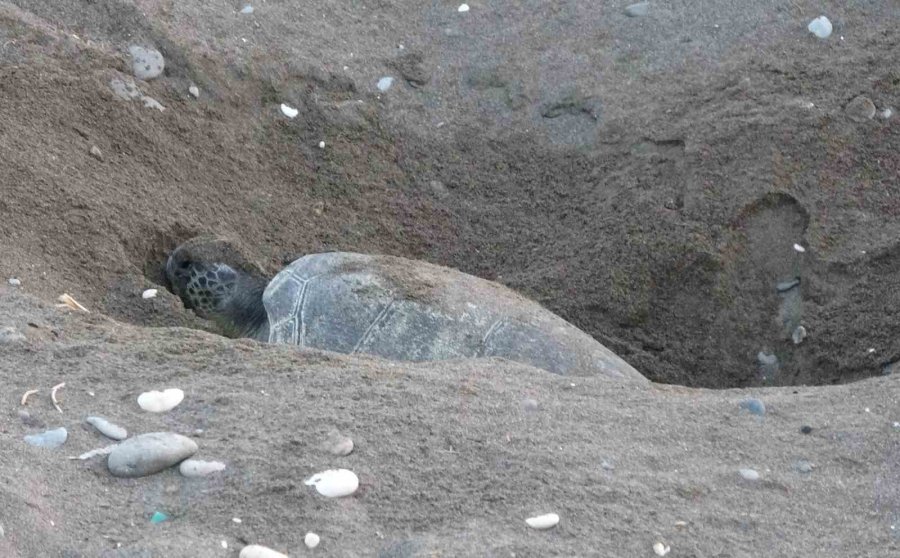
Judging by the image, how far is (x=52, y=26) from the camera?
5.14 metres

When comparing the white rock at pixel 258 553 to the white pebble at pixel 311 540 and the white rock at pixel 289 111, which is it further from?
the white rock at pixel 289 111

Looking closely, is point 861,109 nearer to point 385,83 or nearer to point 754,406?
point 385,83

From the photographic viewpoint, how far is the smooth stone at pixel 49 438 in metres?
2.41

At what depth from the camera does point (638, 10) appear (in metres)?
5.87

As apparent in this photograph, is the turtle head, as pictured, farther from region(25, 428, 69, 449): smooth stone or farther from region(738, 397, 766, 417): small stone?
region(738, 397, 766, 417): small stone

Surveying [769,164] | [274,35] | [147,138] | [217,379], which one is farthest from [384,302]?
[274,35]

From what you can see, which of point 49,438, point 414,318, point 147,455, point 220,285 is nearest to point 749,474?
point 147,455

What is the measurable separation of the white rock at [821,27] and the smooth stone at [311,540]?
419 cm

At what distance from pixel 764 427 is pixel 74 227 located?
272 cm

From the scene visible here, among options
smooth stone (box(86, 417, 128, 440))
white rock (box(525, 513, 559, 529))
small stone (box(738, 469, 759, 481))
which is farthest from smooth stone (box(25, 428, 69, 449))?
small stone (box(738, 469, 759, 481))

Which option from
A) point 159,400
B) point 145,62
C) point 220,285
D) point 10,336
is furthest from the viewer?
point 145,62

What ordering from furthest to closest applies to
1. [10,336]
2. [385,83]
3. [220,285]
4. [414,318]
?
[385,83], [220,285], [414,318], [10,336]

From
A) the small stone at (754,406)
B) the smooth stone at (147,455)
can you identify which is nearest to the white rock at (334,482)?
the smooth stone at (147,455)

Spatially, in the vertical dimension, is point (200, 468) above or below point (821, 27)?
below
